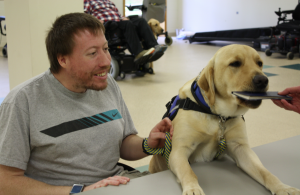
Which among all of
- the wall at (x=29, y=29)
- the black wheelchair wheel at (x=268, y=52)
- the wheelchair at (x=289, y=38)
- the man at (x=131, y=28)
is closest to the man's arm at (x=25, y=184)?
the wall at (x=29, y=29)

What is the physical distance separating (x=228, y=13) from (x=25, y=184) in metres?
10.7

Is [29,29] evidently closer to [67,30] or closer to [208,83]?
[67,30]

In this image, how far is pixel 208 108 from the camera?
1189 mm

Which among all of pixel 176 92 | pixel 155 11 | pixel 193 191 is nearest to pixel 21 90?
pixel 193 191

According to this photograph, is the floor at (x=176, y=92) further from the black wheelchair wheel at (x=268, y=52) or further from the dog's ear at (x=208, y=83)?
the dog's ear at (x=208, y=83)

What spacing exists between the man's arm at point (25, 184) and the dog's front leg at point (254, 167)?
1.46 feet

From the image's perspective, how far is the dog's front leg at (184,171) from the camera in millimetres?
866

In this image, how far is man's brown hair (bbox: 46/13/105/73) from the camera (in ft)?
3.46

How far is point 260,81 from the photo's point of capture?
1.10 meters

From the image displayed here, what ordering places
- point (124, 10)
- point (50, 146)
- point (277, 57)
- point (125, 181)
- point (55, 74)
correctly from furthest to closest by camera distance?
point (124, 10) < point (277, 57) < point (55, 74) < point (50, 146) < point (125, 181)

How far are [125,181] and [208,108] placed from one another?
20.3 inches

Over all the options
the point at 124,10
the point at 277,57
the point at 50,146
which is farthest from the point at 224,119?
the point at 124,10

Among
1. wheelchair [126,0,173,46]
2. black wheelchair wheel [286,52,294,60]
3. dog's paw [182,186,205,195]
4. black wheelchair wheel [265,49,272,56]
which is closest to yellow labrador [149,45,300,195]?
dog's paw [182,186,205,195]

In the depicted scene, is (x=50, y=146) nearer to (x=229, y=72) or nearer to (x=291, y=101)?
(x=229, y=72)
